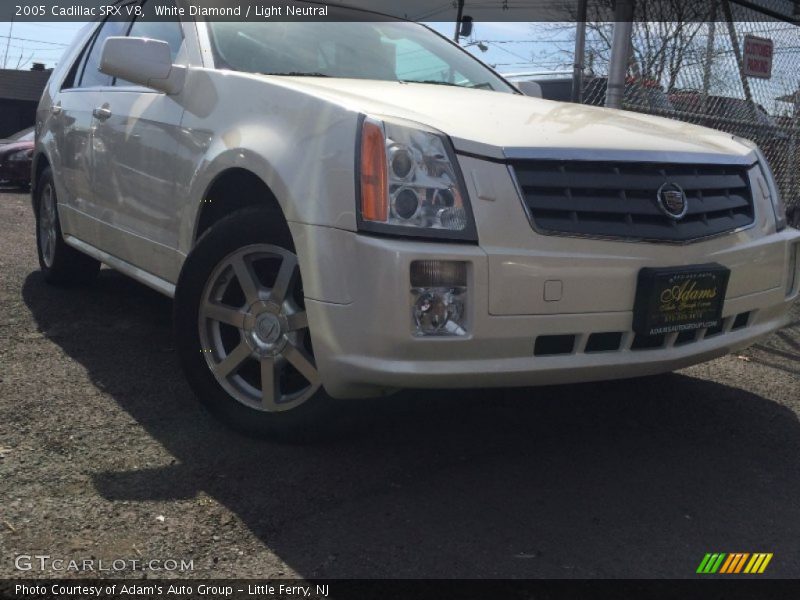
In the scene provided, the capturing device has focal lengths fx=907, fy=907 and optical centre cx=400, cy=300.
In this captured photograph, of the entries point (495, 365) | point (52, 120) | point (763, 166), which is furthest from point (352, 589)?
point (52, 120)

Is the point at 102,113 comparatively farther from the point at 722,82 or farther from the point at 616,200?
the point at 722,82

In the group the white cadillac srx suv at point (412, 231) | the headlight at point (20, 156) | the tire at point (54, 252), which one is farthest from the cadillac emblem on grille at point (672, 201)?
the headlight at point (20, 156)

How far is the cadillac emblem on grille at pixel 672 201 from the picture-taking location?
3006 millimetres

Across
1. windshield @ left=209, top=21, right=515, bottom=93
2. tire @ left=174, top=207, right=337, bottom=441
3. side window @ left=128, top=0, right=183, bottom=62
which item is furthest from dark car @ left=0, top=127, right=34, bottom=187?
tire @ left=174, top=207, right=337, bottom=441

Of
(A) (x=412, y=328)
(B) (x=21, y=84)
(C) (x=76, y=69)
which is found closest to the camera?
(A) (x=412, y=328)

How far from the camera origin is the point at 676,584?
7.90 feet

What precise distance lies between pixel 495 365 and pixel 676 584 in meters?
0.79

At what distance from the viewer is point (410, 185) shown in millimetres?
2729

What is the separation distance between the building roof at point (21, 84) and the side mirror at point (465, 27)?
30.5m

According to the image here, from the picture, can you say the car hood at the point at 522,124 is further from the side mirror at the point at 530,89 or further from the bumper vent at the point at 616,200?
the side mirror at the point at 530,89

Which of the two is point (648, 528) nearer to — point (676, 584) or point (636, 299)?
point (676, 584)

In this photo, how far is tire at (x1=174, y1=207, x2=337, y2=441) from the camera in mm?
3115

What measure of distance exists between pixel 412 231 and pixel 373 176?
0.70ft

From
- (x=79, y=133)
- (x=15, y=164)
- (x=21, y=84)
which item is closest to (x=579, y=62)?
(x=79, y=133)
